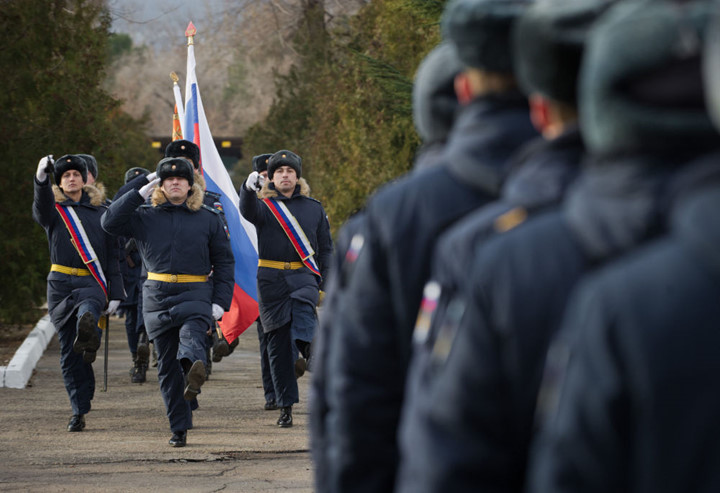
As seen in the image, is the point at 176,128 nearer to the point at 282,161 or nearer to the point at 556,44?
the point at 282,161

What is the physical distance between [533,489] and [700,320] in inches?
16.3

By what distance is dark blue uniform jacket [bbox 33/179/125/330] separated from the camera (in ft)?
34.4

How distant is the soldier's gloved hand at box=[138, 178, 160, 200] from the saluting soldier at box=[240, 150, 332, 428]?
1020mm

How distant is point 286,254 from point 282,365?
89 centimetres

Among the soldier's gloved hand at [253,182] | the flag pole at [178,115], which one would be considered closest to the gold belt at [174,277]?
the soldier's gloved hand at [253,182]

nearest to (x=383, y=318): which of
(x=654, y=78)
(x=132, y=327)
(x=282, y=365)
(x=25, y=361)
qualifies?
(x=654, y=78)

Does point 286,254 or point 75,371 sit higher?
point 286,254

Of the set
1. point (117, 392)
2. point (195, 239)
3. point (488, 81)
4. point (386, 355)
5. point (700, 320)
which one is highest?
point (488, 81)

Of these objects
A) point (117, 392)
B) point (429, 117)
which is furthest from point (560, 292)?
point (117, 392)

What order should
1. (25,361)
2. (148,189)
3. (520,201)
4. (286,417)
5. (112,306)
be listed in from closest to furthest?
(520,201), (148,189), (286,417), (112,306), (25,361)

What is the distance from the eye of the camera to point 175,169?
9.45 metres

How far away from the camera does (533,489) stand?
2.14 m

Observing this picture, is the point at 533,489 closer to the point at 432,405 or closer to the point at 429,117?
the point at 432,405

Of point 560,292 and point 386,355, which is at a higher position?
point 560,292
